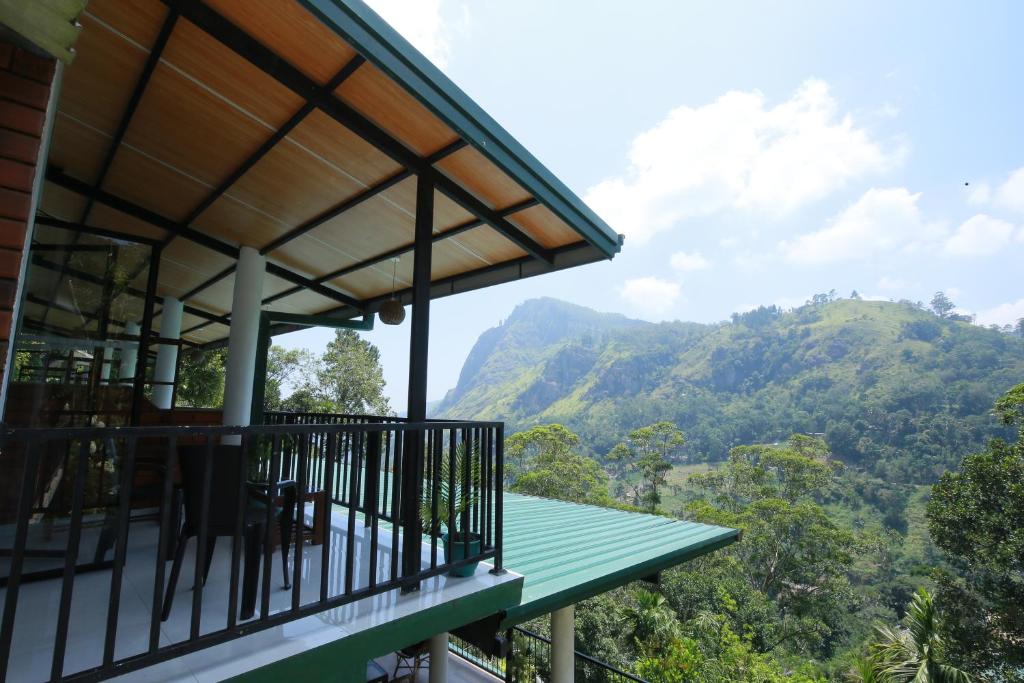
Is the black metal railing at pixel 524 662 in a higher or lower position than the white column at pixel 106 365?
lower

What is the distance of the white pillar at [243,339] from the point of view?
547cm

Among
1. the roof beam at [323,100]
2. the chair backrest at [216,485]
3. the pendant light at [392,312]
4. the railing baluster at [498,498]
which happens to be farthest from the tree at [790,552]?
the chair backrest at [216,485]

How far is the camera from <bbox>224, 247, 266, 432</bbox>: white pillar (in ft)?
17.9

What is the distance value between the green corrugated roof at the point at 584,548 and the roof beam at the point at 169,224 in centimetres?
383

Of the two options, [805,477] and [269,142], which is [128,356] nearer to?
[269,142]

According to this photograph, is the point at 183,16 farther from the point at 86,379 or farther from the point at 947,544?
the point at 947,544

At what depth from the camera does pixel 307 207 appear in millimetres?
4434

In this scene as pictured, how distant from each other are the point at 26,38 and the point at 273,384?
26.0 m

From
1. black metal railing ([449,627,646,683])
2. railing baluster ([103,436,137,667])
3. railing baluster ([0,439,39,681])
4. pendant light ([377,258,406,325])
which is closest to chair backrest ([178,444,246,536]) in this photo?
railing baluster ([103,436,137,667])

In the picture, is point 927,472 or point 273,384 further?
point 927,472

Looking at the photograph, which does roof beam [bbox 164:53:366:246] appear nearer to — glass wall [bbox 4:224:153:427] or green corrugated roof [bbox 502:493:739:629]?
glass wall [bbox 4:224:153:427]

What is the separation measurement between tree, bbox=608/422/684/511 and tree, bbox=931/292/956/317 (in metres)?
58.3

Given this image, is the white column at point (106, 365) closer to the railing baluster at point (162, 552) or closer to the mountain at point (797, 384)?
the railing baluster at point (162, 552)

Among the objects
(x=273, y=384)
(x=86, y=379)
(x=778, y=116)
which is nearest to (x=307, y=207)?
(x=86, y=379)
